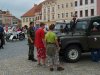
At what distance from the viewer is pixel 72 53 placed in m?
14.3

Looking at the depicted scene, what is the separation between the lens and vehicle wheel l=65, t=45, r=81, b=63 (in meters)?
14.2

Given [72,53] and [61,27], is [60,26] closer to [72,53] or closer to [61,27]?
[61,27]

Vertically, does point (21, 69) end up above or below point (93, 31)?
below

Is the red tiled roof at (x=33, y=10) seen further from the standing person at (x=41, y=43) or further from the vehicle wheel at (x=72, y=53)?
the standing person at (x=41, y=43)

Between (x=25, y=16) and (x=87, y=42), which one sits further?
(x=25, y=16)

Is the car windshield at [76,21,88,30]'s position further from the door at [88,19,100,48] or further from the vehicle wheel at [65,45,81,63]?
the vehicle wheel at [65,45,81,63]

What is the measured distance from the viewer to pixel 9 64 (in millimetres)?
14102

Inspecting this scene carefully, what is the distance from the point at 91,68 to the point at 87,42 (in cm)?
194

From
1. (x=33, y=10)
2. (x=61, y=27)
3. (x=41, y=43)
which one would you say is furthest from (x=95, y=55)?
(x=33, y=10)

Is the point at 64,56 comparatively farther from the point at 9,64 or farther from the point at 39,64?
the point at 9,64

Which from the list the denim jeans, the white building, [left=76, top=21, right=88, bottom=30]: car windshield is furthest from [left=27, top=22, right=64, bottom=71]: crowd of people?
the white building

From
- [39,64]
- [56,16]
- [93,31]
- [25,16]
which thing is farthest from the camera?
[25,16]

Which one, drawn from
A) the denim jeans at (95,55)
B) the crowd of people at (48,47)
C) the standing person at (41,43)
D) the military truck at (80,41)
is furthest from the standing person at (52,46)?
the denim jeans at (95,55)

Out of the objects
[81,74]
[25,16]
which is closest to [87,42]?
[81,74]
